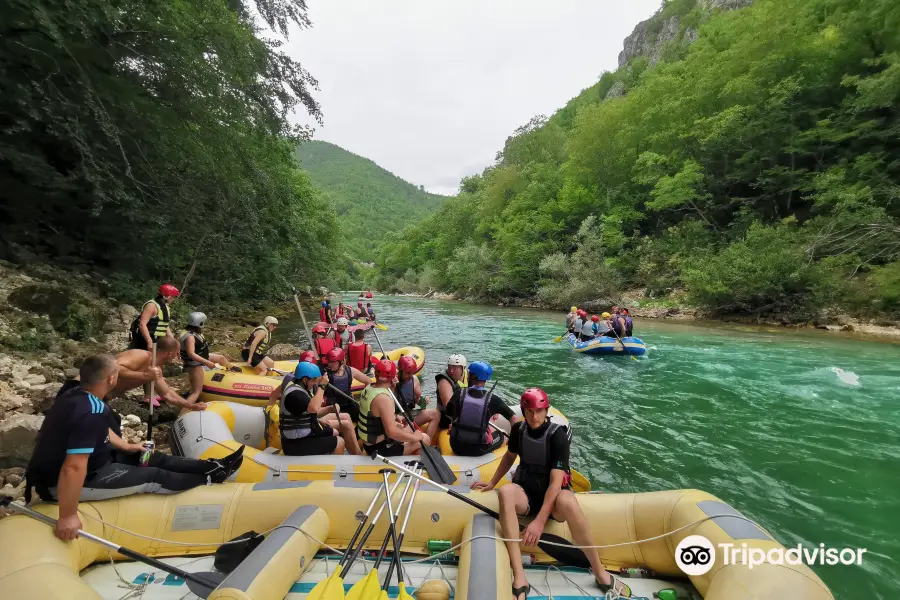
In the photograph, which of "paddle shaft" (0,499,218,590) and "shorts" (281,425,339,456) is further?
"shorts" (281,425,339,456)

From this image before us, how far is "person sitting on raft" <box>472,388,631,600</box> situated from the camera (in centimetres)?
Answer: 281

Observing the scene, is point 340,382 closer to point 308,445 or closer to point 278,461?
point 308,445

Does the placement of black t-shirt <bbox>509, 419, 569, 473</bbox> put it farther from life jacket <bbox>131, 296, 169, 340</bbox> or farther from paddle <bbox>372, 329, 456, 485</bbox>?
life jacket <bbox>131, 296, 169, 340</bbox>

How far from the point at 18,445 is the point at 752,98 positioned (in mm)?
27172

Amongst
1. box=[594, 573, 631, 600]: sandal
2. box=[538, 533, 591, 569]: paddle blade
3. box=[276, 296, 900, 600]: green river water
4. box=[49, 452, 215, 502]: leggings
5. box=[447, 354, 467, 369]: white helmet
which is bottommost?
box=[276, 296, 900, 600]: green river water

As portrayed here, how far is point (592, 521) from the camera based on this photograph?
3.13m

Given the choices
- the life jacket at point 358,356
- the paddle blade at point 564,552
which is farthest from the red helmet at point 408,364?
the paddle blade at point 564,552

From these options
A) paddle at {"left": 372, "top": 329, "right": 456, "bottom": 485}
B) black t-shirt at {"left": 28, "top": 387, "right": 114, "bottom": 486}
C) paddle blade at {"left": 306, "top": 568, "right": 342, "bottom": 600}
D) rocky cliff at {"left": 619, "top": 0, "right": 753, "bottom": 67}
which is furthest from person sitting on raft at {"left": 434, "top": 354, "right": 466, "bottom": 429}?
rocky cliff at {"left": 619, "top": 0, "right": 753, "bottom": 67}

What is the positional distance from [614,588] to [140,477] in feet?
11.1

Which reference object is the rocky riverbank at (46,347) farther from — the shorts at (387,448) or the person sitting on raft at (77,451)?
the shorts at (387,448)

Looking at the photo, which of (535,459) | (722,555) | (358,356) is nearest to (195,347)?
(358,356)

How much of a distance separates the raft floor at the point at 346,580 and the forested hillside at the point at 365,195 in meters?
97.9

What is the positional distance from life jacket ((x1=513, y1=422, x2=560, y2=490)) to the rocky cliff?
52503mm

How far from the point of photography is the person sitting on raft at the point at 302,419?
419cm
